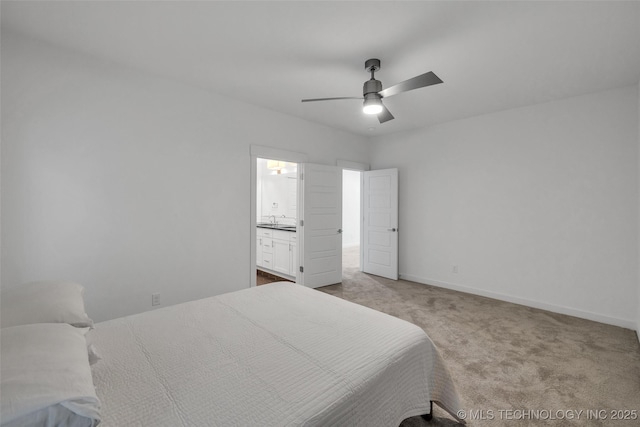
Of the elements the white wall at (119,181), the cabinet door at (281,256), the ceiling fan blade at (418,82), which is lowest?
the cabinet door at (281,256)

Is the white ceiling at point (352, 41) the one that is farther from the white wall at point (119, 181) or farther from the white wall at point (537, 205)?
the white wall at point (537, 205)

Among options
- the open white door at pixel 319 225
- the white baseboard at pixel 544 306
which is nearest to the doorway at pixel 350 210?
the open white door at pixel 319 225

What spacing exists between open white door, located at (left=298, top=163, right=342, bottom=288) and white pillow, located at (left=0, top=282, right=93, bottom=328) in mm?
3076

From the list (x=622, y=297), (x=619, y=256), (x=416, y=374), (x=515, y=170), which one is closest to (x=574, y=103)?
(x=515, y=170)

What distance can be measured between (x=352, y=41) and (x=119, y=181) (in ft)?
8.11

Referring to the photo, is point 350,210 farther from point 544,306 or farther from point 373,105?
point 373,105

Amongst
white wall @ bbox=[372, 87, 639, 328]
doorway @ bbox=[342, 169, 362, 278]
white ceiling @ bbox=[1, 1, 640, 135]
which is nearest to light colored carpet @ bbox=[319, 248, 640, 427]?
white wall @ bbox=[372, 87, 639, 328]

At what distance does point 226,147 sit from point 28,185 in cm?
178

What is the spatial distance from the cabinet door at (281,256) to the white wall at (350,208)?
150 inches

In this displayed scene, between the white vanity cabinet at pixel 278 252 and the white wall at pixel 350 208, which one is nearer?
the white vanity cabinet at pixel 278 252

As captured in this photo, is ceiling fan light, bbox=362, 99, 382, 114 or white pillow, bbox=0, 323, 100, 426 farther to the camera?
ceiling fan light, bbox=362, 99, 382, 114

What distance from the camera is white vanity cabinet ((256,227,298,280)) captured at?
4672mm

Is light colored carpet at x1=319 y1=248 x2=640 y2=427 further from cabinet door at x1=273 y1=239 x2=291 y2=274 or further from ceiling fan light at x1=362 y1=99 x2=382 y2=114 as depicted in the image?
ceiling fan light at x1=362 y1=99 x2=382 y2=114

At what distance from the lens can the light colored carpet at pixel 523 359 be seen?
1.81 m
